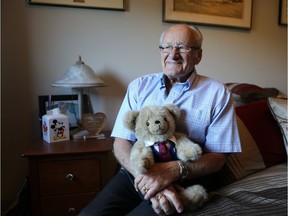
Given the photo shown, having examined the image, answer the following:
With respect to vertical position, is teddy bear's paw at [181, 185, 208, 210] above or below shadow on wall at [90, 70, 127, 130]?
below

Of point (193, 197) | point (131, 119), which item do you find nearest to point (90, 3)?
point (131, 119)

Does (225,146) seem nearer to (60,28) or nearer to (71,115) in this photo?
(71,115)

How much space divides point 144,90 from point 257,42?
130cm

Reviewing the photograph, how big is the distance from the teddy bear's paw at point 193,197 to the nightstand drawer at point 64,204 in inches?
22.7

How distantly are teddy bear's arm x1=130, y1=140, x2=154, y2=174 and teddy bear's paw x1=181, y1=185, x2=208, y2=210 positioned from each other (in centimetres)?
16

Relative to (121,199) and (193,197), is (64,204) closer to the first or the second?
(121,199)

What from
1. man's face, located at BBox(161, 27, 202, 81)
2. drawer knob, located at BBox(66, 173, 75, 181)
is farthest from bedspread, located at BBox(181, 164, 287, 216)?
drawer knob, located at BBox(66, 173, 75, 181)

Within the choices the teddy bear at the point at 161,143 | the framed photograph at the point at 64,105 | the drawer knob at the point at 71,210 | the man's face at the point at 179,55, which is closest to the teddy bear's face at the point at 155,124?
the teddy bear at the point at 161,143

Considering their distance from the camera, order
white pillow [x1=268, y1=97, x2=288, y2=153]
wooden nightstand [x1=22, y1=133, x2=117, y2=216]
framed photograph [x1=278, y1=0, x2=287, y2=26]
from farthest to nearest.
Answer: framed photograph [x1=278, y1=0, x2=287, y2=26], white pillow [x1=268, y1=97, x2=288, y2=153], wooden nightstand [x1=22, y1=133, x2=117, y2=216]

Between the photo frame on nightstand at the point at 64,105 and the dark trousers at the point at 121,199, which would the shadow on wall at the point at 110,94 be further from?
the dark trousers at the point at 121,199

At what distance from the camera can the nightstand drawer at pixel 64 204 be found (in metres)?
1.22

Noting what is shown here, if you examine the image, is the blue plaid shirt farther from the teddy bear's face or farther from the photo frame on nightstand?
the photo frame on nightstand

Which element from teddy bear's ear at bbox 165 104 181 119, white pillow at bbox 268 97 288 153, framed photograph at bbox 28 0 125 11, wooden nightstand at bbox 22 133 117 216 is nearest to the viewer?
teddy bear's ear at bbox 165 104 181 119

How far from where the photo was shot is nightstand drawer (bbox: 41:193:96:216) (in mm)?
1220
